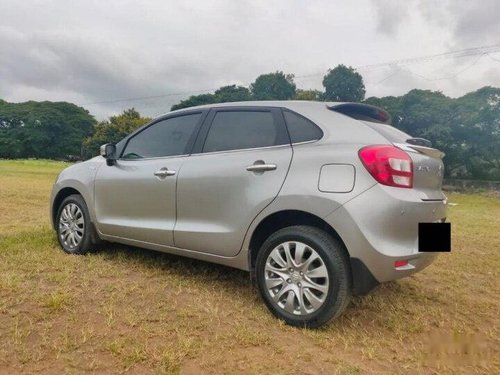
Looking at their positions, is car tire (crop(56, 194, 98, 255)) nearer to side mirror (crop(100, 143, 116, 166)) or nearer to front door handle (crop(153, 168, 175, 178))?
side mirror (crop(100, 143, 116, 166))

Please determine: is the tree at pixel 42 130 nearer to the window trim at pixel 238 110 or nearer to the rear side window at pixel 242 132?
the window trim at pixel 238 110

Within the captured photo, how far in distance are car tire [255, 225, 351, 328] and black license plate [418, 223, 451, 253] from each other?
1.78 feet

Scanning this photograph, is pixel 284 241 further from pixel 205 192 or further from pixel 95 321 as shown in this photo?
pixel 95 321

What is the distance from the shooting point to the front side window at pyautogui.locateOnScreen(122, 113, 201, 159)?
143 inches

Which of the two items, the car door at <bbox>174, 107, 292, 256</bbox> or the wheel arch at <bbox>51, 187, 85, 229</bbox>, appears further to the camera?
the wheel arch at <bbox>51, 187, 85, 229</bbox>

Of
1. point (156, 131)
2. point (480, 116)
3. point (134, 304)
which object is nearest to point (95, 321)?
point (134, 304)

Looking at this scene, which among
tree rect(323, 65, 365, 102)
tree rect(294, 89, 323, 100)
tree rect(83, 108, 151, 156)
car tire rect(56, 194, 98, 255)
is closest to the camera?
car tire rect(56, 194, 98, 255)

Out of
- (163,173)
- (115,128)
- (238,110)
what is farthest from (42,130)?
(238,110)

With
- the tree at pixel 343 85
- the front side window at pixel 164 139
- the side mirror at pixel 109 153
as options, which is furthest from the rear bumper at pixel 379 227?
the tree at pixel 343 85

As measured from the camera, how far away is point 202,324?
2740 mm

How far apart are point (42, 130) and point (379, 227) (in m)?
69.7

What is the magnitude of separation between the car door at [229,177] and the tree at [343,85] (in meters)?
39.0

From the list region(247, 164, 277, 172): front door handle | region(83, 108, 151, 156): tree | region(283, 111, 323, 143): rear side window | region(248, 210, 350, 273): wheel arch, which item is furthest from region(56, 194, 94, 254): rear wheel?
region(83, 108, 151, 156): tree

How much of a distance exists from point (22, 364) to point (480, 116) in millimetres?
29501
